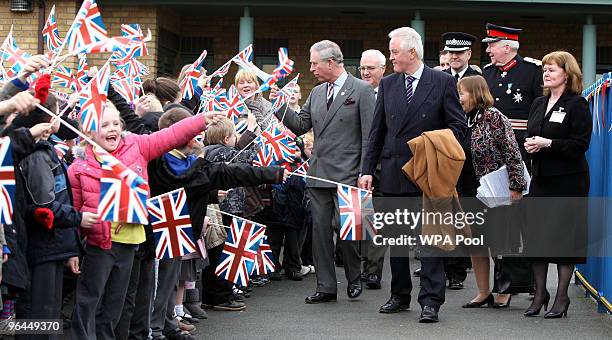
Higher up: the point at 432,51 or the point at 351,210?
the point at 432,51

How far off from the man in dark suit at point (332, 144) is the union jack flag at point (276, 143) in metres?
0.12

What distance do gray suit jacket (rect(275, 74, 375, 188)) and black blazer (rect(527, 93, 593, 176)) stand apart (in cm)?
153

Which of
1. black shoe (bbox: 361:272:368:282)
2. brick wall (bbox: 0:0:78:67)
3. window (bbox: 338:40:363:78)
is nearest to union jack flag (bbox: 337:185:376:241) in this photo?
black shoe (bbox: 361:272:368:282)

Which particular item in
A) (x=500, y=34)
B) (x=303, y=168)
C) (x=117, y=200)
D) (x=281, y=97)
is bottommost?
(x=117, y=200)

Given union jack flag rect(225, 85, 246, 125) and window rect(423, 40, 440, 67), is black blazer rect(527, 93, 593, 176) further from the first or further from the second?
window rect(423, 40, 440, 67)

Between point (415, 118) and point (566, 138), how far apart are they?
114 cm

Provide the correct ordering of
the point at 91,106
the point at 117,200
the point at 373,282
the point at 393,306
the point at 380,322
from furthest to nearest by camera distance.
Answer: the point at 373,282, the point at 393,306, the point at 380,322, the point at 91,106, the point at 117,200

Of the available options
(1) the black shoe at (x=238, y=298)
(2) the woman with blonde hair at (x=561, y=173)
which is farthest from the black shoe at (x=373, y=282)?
(2) the woman with blonde hair at (x=561, y=173)

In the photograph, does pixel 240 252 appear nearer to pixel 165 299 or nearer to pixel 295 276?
pixel 165 299

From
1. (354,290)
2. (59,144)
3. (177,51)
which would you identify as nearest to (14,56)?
(59,144)

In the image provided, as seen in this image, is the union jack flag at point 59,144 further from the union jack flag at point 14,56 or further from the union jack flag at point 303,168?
the union jack flag at point 303,168

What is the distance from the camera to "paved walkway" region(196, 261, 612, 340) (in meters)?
7.73

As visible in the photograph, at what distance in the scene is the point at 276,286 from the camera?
10.5 meters

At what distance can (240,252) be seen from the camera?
28.2 feet
